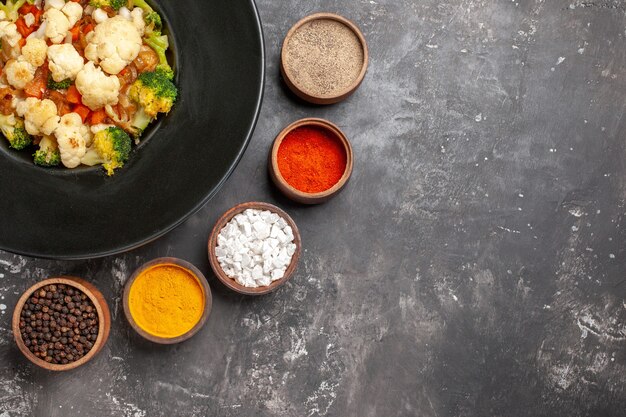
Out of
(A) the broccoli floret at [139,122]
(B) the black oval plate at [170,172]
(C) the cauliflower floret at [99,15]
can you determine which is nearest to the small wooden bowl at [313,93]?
(B) the black oval plate at [170,172]

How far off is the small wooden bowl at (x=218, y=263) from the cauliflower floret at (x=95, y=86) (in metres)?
0.77

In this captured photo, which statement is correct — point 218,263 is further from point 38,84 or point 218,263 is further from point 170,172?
point 38,84

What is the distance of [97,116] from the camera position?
2613 mm

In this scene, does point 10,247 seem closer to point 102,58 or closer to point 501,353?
point 102,58

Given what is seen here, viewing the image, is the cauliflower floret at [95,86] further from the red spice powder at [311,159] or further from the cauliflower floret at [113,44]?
the red spice powder at [311,159]

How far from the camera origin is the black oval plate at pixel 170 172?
2.53 m

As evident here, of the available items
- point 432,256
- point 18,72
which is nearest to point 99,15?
point 18,72

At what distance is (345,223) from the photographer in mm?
3150

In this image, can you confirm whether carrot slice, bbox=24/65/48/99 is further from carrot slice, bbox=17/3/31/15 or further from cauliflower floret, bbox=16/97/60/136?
carrot slice, bbox=17/3/31/15

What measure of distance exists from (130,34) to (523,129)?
206cm

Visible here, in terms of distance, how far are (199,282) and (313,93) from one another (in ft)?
3.58

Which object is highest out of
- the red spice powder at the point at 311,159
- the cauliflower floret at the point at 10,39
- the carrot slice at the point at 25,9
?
the carrot slice at the point at 25,9

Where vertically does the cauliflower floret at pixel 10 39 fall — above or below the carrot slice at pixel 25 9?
below

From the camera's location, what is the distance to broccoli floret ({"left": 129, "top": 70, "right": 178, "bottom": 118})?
249cm
